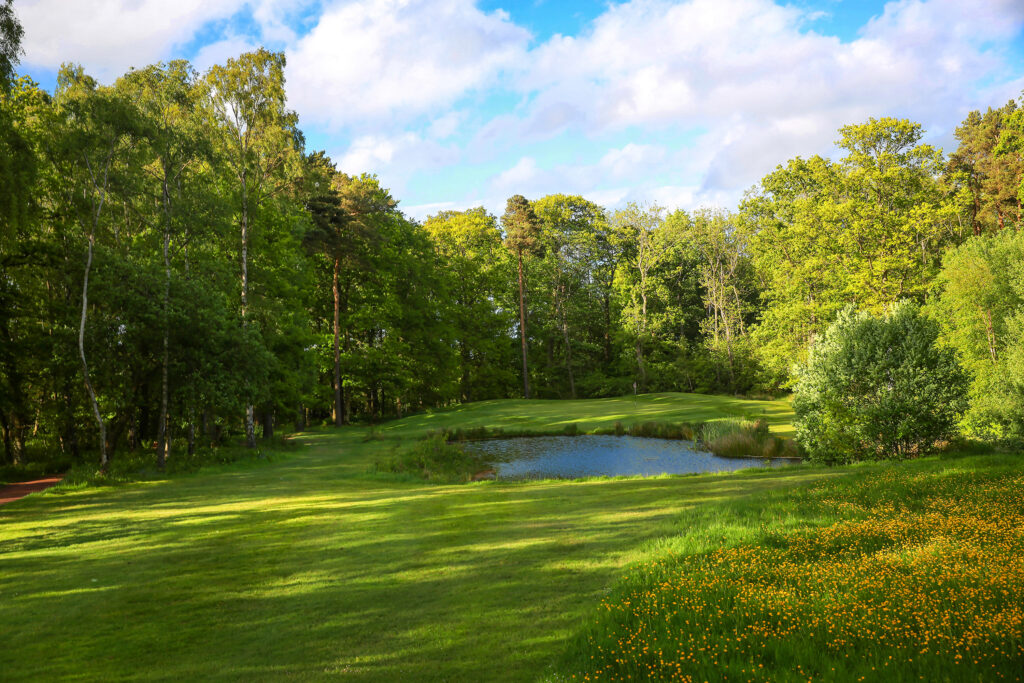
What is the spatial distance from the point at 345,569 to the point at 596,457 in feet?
63.0

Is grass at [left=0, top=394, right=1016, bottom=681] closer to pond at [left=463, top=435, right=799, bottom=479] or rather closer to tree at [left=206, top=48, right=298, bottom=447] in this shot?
pond at [left=463, top=435, right=799, bottom=479]

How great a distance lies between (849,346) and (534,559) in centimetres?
1691

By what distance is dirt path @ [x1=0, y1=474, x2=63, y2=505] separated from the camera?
1656cm

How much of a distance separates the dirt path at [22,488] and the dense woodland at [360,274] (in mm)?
2320

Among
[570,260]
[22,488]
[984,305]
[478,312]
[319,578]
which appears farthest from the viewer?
[570,260]

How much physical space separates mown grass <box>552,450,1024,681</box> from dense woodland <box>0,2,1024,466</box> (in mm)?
18172

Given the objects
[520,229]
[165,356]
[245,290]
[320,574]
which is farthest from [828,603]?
[520,229]

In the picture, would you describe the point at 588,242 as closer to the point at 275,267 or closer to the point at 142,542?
the point at 275,267

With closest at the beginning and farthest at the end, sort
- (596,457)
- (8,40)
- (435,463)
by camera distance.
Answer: (8,40) < (435,463) < (596,457)

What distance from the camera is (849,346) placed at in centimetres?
2052

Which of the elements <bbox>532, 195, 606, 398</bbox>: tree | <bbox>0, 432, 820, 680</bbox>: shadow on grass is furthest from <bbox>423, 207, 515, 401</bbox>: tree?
<bbox>0, 432, 820, 680</bbox>: shadow on grass

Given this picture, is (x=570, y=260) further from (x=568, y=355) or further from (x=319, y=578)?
(x=319, y=578)

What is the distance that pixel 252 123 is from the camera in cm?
2703

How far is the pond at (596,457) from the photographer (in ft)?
77.6
